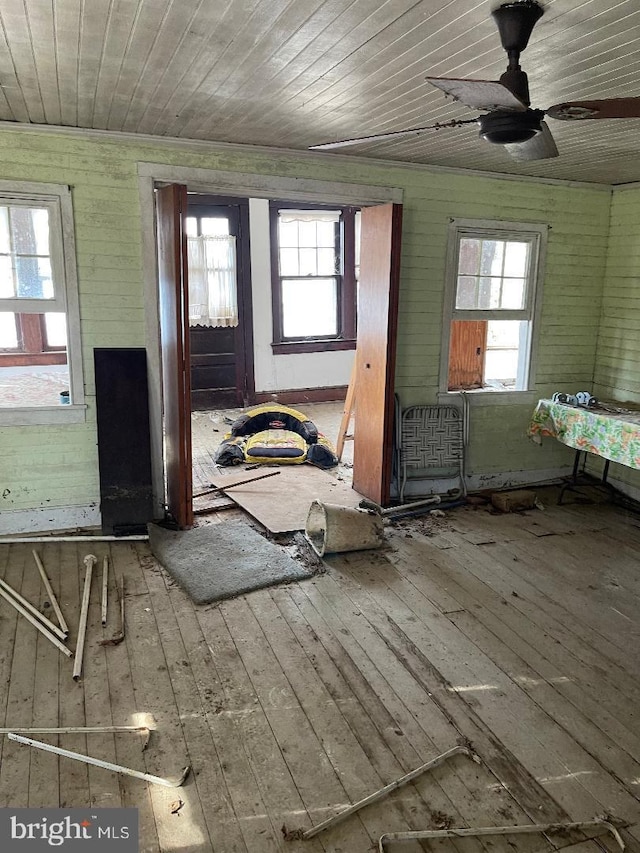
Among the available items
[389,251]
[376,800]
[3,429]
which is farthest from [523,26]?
[3,429]

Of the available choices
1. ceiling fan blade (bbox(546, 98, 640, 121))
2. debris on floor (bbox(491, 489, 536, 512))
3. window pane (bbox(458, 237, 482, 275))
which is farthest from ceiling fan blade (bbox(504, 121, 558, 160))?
debris on floor (bbox(491, 489, 536, 512))

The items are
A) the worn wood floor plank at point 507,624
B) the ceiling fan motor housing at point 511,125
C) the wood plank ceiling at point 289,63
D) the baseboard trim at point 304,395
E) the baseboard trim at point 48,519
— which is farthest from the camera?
the baseboard trim at point 304,395

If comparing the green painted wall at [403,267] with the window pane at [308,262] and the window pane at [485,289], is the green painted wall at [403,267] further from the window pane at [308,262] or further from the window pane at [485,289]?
the window pane at [308,262]

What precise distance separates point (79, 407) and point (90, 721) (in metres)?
2.46

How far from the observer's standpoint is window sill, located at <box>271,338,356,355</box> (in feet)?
29.7

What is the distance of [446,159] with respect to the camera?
4.88m

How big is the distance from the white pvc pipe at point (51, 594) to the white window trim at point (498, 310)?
3.50m

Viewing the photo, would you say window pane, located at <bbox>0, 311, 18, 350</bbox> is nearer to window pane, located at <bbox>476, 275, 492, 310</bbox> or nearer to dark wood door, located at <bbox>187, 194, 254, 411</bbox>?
dark wood door, located at <bbox>187, 194, 254, 411</bbox>

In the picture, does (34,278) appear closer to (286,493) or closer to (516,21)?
(286,493)

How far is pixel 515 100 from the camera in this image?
2.25 m

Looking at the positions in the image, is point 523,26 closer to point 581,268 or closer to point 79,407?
point 79,407

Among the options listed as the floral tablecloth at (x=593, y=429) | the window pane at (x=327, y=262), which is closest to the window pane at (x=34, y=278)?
the floral tablecloth at (x=593, y=429)

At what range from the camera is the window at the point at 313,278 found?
8914 millimetres

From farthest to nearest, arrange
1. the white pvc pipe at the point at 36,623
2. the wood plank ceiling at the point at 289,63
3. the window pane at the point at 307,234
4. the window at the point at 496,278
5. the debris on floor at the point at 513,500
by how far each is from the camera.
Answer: the window pane at the point at 307,234, the window at the point at 496,278, the debris on floor at the point at 513,500, the white pvc pipe at the point at 36,623, the wood plank ceiling at the point at 289,63
